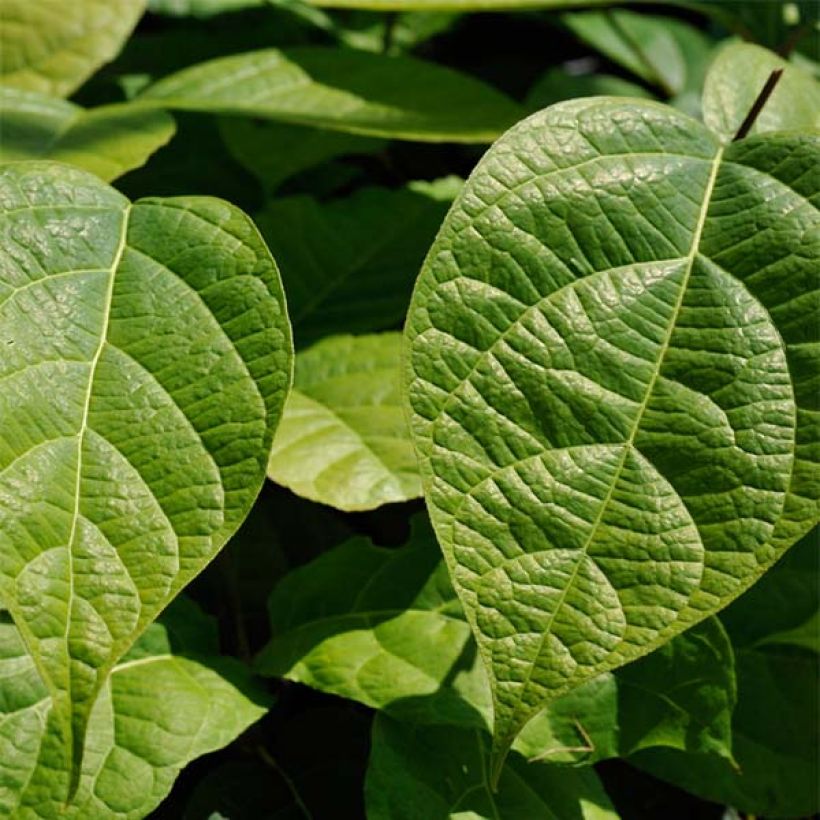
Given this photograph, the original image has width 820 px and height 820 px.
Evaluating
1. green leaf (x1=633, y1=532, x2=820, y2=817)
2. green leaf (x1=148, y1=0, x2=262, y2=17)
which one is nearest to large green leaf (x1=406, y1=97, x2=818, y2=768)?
green leaf (x1=633, y1=532, x2=820, y2=817)

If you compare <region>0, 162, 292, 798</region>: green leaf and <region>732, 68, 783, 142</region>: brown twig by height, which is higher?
<region>732, 68, 783, 142</region>: brown twig

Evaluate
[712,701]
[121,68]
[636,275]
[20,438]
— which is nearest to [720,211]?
[636,275]

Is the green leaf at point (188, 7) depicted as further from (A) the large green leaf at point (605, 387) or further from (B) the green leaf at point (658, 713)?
(B) the green leaf at point (658, 713)

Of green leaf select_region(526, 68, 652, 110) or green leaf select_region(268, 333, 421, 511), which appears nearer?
green leaf select_region(268, 333, 421, 511)

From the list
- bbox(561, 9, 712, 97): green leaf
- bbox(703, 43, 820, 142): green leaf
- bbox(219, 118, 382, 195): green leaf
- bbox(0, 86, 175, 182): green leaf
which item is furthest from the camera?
bbox(561, 9, 712, 97): green leaf

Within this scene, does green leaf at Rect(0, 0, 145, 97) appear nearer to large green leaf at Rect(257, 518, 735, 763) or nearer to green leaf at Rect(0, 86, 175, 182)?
green leaf at Rect(0, 86, 175, 182)

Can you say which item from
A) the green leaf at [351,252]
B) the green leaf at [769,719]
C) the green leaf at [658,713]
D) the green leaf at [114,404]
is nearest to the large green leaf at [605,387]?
the green leaf at [114,404]
